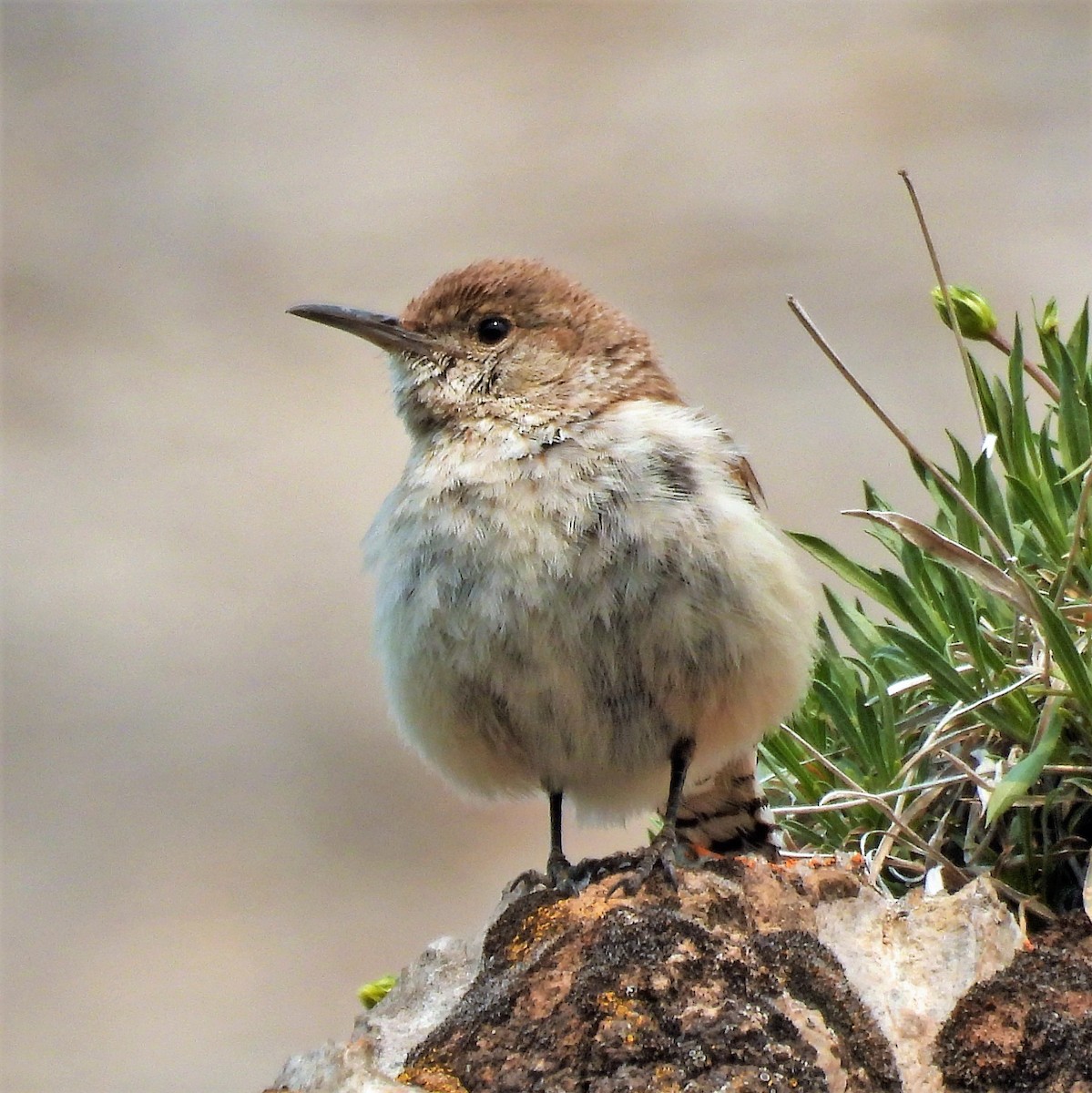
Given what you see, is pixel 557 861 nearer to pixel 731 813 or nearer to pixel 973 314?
pixel 731 813

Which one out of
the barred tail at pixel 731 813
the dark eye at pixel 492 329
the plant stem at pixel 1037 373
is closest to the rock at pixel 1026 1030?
the barred tail at pixel 731 813

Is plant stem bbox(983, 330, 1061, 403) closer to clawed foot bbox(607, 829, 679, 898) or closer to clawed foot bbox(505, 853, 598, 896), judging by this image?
clawed foot bbox(607, 829, 679, 898)

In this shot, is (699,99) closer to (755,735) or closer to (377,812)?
(377,812)

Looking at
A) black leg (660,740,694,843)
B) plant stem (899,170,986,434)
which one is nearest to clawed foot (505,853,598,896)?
black leg (660,740,694,843)


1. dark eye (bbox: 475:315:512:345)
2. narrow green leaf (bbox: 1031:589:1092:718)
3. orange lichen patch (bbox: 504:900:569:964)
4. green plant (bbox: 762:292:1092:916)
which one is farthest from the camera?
dark eye (bbox: 475:315:512:345)

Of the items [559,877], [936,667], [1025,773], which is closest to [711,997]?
[1025,773]

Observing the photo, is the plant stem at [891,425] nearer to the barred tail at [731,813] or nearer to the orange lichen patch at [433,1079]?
the barred tail at [731,813]
